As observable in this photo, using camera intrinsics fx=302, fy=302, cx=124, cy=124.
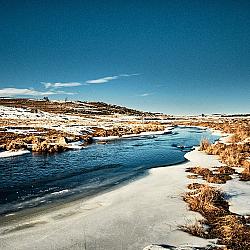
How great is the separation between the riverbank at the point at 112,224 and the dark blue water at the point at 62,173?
6.31ft

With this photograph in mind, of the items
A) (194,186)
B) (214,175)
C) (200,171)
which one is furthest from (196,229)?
(200,171)

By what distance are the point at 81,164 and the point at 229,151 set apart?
1123cm

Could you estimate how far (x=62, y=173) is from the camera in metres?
18.2

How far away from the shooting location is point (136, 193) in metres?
13.2

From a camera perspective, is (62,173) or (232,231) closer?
(232,231)

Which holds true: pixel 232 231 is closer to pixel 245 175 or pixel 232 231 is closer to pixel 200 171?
pixel 245 175

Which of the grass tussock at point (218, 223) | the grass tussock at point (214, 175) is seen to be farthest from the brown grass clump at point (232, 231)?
the grass tussock at point (214, 175)

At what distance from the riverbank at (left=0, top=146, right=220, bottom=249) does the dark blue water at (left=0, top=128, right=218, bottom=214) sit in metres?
1.92

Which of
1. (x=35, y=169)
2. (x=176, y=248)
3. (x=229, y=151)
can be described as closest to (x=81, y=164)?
(x=35, y=169)

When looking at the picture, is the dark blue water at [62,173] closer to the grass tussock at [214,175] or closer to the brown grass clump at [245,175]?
the grass tussock at [214,175]

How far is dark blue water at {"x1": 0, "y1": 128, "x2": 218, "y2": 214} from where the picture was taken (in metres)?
13.2

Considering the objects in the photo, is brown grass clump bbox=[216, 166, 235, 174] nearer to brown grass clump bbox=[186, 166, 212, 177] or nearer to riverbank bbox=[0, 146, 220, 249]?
brown grass clump bbox=[186, 166, 212, 177]

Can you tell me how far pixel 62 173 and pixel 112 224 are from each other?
944 cm

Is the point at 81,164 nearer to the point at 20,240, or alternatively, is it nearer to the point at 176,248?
the point at 20,240
